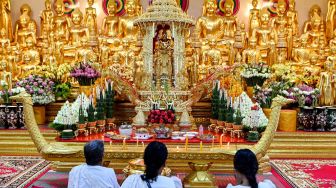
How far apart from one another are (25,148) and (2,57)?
356cm

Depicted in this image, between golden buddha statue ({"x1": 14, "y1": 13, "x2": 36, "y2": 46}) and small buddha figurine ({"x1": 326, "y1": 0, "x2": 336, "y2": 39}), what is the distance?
22.9ft

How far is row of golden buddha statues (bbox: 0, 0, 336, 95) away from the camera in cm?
994

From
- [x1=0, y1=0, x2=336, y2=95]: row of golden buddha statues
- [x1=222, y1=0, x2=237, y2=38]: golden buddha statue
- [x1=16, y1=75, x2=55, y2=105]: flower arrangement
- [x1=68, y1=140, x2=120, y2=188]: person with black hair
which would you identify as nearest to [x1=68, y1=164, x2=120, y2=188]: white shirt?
[x1=68, y1=140, x2=120, y2=188]: person with black hair

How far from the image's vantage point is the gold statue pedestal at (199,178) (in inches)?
191

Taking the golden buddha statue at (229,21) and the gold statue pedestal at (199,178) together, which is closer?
the gold statue pedestal at (199,178)

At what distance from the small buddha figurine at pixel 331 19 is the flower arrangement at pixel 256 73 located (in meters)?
4.25

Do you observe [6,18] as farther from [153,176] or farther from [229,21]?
[153,176]

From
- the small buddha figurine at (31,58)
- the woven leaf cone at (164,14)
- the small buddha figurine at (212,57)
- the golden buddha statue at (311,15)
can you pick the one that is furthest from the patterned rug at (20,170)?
the golden buddha statue at (311,15)

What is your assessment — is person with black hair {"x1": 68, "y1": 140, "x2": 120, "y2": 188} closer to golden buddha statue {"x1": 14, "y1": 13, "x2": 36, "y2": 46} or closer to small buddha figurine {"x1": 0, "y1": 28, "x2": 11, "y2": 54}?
small buddha figurine {"x1": 0, "y1": 28, "x2": 11, "y2": 54}

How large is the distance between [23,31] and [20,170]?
588cm

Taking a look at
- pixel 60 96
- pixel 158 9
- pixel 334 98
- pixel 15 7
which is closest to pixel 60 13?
pixel 15 7

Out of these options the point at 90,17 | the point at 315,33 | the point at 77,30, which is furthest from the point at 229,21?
the point at 77,30

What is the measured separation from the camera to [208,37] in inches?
420

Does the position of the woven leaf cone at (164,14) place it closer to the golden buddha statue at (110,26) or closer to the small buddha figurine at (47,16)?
the golden buddha statue at (110,26)
